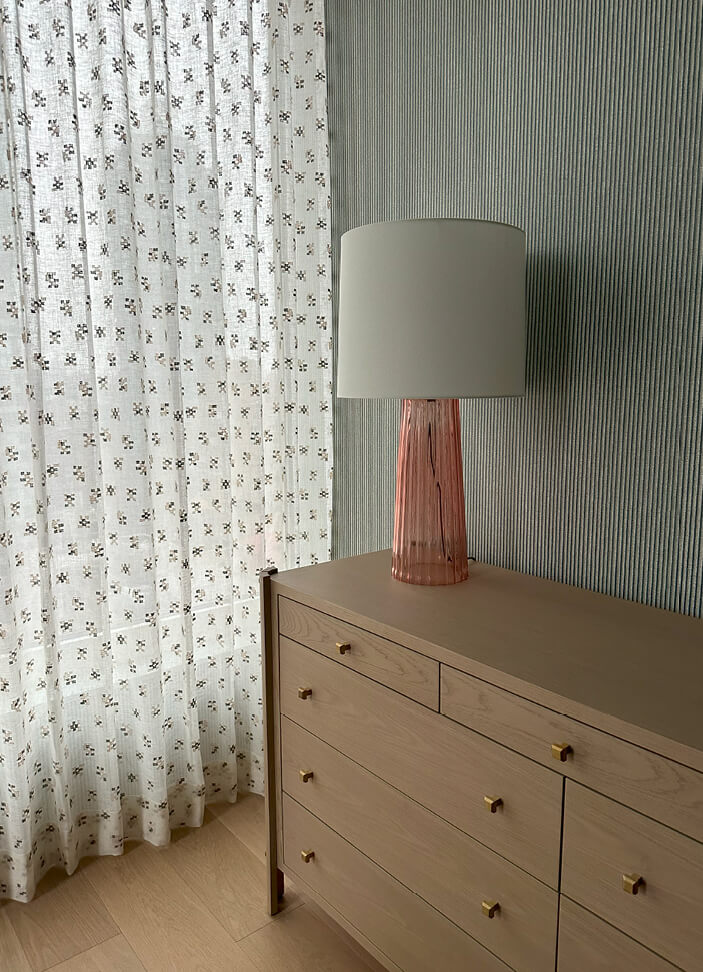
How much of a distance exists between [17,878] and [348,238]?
1.62 metres

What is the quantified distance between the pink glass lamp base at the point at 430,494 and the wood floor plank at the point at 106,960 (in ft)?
3.27

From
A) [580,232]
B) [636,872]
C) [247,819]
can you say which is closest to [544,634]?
[636,872]

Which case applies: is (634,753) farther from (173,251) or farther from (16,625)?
(173,251)

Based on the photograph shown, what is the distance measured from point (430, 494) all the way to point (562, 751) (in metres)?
0.60

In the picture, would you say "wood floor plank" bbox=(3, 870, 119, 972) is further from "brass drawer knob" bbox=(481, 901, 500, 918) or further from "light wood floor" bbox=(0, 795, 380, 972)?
"brass drawer knob" bbox=(481, 901, 500, 918)

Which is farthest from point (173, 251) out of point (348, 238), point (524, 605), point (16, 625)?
point (524, 605)

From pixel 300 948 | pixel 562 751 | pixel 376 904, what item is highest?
pixel 562 751

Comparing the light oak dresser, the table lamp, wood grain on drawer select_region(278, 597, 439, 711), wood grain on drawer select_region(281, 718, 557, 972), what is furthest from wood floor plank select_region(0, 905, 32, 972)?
the table lamp

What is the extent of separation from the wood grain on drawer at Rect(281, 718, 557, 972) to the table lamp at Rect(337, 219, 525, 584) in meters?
0.74

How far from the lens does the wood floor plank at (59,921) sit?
1518 millimetres

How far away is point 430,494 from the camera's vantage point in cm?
143

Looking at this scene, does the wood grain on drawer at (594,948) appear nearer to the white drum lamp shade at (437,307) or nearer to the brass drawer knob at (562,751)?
the brass drawer knob at (562,751)

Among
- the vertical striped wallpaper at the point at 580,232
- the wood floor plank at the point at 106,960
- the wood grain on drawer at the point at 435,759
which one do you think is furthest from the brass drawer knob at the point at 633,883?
the wood floor plank at the point at 106,960

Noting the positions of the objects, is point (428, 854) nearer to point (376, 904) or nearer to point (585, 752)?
point (376, 904)
